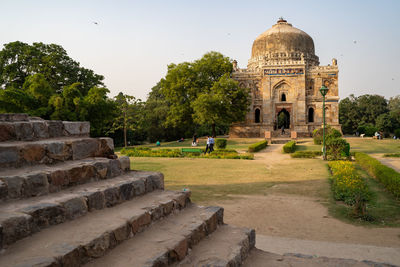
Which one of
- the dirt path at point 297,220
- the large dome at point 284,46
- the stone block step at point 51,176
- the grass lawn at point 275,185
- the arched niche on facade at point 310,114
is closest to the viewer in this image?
the stone block step at point 51,176

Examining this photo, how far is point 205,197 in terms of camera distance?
6906 mm

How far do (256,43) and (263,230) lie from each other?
1433 inches

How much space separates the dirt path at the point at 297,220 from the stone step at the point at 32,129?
117 inches

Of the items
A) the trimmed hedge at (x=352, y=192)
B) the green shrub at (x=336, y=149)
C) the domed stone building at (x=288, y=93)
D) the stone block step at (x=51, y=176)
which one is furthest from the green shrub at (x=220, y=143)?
the stone block step at (x=51, y=176)

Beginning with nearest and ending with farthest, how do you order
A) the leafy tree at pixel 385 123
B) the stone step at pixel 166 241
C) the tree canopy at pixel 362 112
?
1. the stone step at pixel 166 241
2. the leafy tree at pixel 385 123
3. the tree canopy at pixel 362 112

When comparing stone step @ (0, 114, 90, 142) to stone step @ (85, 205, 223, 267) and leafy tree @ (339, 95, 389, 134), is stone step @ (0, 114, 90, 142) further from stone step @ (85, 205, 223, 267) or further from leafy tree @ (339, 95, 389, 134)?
leafy tree @ (339, 95, 389, 134)

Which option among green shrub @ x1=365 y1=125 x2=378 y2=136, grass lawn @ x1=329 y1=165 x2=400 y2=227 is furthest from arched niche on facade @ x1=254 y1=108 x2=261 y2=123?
grass lawn @ x1=329 y1=165 x2=400 y2=227

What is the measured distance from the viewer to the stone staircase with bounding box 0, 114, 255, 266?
220 centimetres

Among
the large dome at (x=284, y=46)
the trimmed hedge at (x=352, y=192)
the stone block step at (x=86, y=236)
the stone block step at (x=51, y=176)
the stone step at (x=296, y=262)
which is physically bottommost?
the trimmed hedge at (x=352, y=192)

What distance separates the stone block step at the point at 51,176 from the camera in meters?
2.62

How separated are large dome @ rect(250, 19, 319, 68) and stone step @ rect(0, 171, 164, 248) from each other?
34.0m

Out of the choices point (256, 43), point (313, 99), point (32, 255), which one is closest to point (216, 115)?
point (313, 99)

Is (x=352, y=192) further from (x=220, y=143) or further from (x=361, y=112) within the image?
(x=361, y=112)

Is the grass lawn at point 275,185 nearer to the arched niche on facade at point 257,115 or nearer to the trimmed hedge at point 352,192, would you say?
the trimmed hedge at point 352,192
